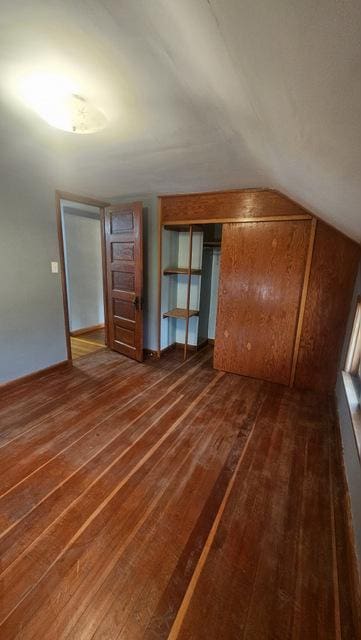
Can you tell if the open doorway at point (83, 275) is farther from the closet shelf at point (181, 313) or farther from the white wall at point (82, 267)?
the closet shelf at point (181, 313)

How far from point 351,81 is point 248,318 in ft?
8.35

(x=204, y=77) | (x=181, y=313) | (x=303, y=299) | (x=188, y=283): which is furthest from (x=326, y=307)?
(x=204, y=77)

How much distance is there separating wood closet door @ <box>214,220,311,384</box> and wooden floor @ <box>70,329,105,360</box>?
1.95 m

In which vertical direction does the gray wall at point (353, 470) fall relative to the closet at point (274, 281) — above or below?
below

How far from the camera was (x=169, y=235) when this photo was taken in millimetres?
3455

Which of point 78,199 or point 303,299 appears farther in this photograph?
point 78,199

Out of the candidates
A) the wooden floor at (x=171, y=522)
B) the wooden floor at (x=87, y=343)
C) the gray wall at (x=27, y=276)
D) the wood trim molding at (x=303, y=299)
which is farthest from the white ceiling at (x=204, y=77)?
the wooden floor at (x=87, y=343)

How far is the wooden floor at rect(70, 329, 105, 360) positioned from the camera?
3.75 meters

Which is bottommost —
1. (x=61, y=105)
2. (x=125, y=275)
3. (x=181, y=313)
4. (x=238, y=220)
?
(x=181, y=313)

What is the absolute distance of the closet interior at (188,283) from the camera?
3432 mm

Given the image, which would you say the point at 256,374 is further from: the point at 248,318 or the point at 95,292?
the point at 95,292

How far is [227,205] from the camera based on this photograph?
2.78m

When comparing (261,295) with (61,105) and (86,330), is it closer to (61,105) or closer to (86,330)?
(61,105)

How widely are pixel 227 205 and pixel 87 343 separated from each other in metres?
2.94
